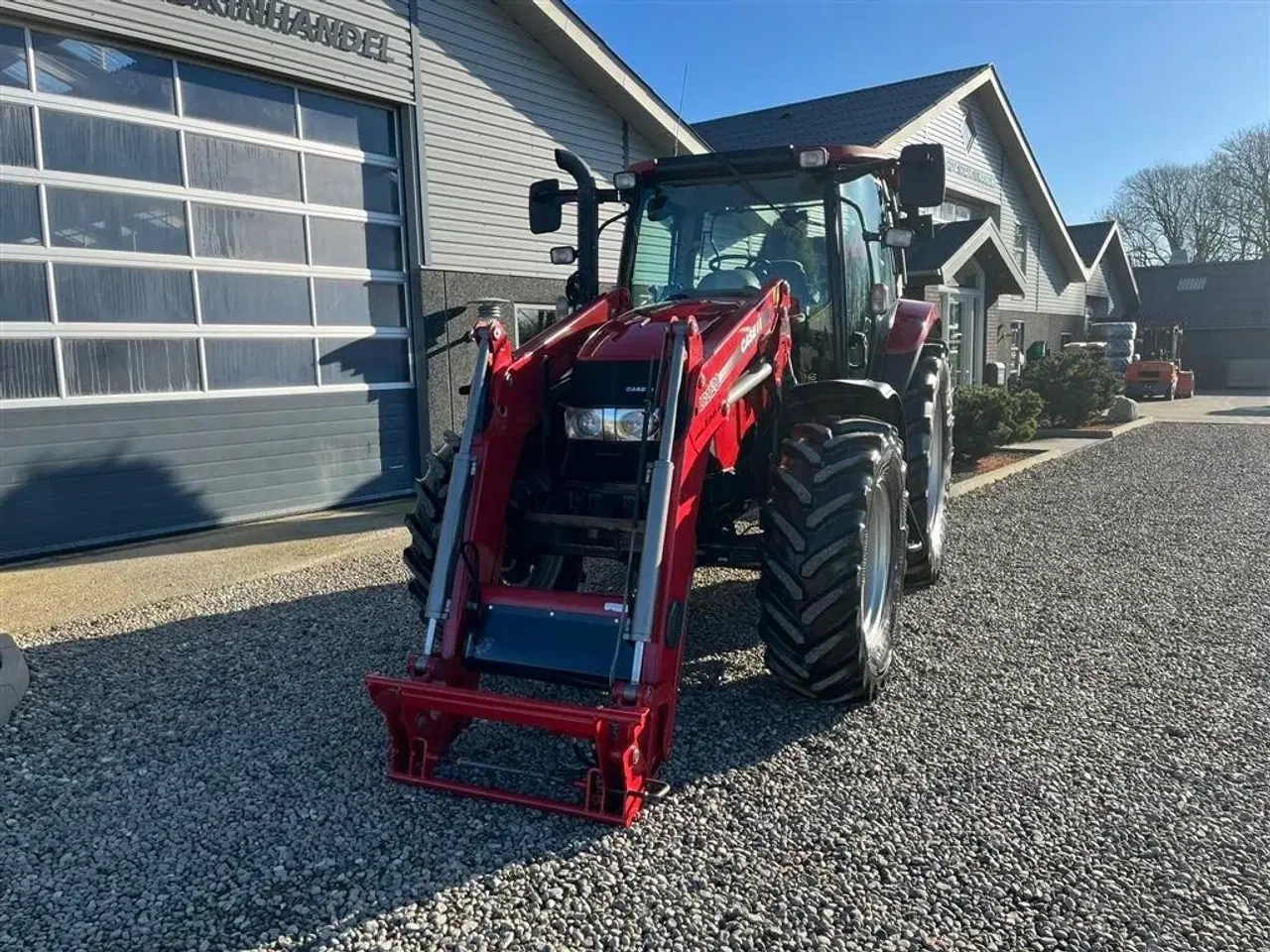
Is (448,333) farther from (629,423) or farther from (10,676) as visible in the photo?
(629,423)

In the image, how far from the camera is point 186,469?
820cm

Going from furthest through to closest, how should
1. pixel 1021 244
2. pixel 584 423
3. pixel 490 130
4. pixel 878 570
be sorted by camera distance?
pixel 1021 244 < pixel 490 130 < pixel 878 570 < pixel 584 423

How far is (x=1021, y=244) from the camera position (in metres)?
22.6

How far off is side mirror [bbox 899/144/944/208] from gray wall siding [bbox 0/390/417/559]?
245 inches

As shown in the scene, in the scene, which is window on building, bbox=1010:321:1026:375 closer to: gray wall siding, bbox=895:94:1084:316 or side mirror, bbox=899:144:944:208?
gray wall siding, bbox=895:94:1084:316

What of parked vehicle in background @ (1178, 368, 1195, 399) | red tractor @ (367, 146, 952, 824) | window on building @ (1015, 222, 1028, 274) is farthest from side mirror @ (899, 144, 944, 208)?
parked vehicle in background @ (1178, 368, 1195, 399)

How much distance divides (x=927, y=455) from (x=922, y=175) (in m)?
1.70

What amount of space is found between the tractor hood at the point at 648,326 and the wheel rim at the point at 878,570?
1129 millimetres

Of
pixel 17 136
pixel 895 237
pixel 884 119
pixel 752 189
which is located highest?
pixel 884 119

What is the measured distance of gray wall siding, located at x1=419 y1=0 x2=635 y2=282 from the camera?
9961 mm

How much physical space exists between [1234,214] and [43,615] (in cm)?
5760

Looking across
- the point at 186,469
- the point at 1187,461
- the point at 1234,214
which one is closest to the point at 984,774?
the point at 186,469

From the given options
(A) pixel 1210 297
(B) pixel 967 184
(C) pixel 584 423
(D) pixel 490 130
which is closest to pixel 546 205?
(C) pixel 584 423

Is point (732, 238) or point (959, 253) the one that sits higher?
point (959, 253)
